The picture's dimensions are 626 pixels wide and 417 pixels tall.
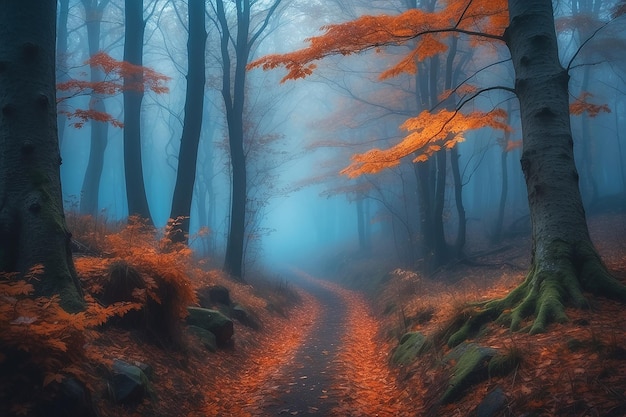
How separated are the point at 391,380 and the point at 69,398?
5.21 metres

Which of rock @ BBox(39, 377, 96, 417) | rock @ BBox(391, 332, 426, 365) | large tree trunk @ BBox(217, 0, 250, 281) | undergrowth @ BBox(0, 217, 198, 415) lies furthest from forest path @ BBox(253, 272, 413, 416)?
large tree trunk @ BBox(217, 0, 250, 281)

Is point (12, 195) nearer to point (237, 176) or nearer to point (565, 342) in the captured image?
point (565, 342)

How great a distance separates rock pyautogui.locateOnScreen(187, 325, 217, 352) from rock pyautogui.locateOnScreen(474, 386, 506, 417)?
5106 mm

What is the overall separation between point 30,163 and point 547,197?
7051mm

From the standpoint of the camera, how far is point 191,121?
12312 millimetres

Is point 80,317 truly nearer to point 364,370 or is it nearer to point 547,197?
point 364,370

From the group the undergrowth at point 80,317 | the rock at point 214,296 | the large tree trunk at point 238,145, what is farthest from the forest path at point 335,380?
the large tree trunk at point 238,145

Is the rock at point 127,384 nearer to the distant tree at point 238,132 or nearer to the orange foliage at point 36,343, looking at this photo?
the orange foliage at point 36,343

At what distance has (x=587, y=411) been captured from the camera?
3240mm

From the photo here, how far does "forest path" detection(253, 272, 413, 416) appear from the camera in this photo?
553cm

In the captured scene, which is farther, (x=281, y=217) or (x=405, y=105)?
(x=281, y=217)

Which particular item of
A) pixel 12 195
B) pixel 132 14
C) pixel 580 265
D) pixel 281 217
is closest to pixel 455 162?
pixel 580 265

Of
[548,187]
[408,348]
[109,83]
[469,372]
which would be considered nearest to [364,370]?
[408,348]

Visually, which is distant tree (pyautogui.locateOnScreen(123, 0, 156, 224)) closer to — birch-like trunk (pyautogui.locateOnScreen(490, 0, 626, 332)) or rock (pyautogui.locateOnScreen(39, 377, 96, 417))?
rock (pyautogui.locateOnScreen(39, 377, 96, 417))
